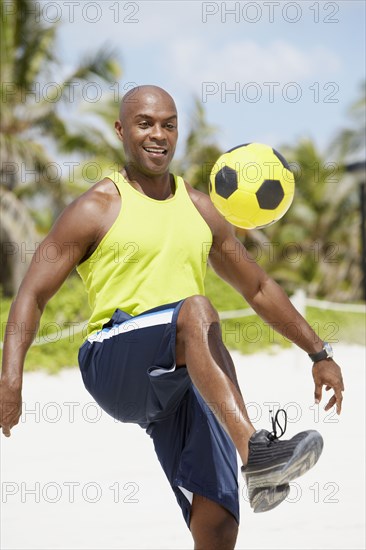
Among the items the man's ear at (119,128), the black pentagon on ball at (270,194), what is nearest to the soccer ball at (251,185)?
the black pentagon on ball at (270,194)

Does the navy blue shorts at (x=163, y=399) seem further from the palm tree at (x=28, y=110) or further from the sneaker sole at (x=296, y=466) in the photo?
the palm tree at (x=28, y=110)

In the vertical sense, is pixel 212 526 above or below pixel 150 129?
below

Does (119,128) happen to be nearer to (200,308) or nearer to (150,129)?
(150,129)

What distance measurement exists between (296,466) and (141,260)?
98cm

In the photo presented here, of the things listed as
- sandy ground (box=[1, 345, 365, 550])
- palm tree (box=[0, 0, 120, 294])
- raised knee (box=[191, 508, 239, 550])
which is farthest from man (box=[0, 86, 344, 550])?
palm tree (box=[0, 0, 120, 294])

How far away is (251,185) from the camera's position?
3.58 meters

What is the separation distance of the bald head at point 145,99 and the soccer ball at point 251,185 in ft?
1.25

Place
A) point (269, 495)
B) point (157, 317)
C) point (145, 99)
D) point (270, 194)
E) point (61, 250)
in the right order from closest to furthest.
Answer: point (269, 495), point (157, 317), point (61, 250), point (145, 99), point (270, 194)

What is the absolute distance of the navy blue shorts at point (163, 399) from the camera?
308 cm

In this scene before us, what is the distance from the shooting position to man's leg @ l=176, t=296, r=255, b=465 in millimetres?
2801

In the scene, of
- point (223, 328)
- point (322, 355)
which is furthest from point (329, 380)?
point (223, 328)

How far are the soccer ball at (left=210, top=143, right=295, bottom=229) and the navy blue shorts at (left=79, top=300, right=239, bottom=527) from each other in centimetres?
72

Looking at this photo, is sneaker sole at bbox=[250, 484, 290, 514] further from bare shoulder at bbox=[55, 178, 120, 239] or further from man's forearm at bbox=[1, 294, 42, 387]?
bare shoulder at bbox=[55, 178, 120, 239]

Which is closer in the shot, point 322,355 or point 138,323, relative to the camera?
point 138,323
